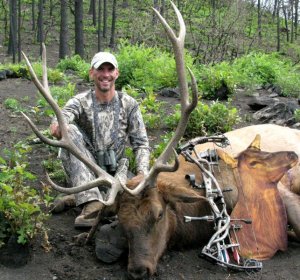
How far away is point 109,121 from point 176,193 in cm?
171

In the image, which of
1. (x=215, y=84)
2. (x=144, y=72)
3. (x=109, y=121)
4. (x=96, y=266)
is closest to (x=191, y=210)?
(x=96, y=266)

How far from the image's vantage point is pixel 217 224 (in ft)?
16.3

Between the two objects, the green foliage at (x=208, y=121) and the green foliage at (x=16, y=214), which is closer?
the green foliage at (x=16, y=214)

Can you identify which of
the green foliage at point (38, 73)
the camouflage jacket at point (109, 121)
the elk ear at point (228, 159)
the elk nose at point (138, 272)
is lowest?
the elk nose at point (138, 272)

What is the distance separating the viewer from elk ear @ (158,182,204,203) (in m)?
4.76

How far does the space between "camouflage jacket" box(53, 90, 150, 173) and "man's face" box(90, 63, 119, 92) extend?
8.7 inches

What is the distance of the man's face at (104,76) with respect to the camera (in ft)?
19.7

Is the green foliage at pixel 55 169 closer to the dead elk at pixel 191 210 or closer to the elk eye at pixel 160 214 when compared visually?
the dead elk at pixel 191 210

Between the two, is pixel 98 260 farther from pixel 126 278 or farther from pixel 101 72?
pixel 101 72

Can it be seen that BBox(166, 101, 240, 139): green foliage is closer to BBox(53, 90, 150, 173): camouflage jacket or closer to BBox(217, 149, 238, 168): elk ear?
BBox(53, 90, 150, 173): camouflage jacket

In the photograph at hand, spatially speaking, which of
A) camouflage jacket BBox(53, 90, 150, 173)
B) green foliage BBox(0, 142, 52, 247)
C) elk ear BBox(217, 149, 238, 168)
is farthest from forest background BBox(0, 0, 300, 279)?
elk ear BBox(217, 149, 238, 168)

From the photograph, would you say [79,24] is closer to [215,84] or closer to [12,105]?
[215,84]

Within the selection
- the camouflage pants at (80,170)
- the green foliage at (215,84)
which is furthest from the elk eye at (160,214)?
the green foliage at (215,84)

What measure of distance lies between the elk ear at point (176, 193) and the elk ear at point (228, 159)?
Result: 0.83 m
